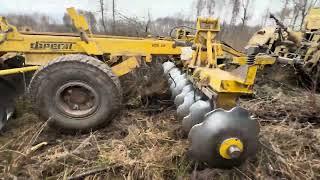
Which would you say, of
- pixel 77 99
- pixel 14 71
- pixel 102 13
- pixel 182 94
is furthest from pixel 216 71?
pixel 102 13

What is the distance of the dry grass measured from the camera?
3.41 m

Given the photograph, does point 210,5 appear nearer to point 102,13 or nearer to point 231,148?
point 102,13

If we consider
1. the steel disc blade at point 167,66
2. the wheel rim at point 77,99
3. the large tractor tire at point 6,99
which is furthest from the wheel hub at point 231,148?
the steel disc blade at point 167,66

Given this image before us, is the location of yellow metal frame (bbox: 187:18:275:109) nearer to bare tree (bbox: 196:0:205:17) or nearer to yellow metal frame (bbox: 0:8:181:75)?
yellow metal frame (bbox: 0:8:181:75)

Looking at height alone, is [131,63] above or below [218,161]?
above


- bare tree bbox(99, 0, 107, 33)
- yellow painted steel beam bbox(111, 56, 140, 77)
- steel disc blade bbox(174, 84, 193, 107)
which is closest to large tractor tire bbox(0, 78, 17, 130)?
yellow painted steel beam bbox(111, 56, 140, 77)

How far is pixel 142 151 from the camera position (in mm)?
3812

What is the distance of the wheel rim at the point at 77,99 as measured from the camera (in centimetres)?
425

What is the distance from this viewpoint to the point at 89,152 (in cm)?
382

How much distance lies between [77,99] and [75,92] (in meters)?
0.09

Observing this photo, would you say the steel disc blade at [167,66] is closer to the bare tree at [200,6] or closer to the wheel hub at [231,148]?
the wheel hub at [231,148]

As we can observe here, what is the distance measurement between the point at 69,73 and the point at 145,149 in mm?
1304

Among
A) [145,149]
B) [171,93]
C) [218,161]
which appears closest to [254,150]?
[218,161]

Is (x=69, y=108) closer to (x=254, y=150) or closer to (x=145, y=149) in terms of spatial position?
(x=145, y=149)
